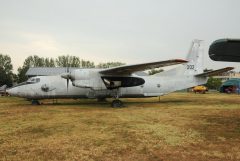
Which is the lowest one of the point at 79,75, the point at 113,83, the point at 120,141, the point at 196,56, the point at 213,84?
the point at 120,141

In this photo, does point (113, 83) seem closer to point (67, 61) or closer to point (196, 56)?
point (196, 56)

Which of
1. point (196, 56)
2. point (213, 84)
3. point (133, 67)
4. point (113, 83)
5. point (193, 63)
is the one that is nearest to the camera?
point (133, 67)

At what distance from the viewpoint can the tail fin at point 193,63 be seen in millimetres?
25359

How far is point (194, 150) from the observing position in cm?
761

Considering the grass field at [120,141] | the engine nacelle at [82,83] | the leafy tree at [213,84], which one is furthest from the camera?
→ the leafy tree at [213,84]

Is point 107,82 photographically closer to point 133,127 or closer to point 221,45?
point 133,127

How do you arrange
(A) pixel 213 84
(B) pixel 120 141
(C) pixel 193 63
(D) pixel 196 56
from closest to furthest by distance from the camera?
(B) pixel 120 141
(C) pixel 193 63
(D) pixel 196 56
(A) pixel 213 84

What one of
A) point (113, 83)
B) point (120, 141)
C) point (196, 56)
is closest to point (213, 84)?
point (196, 56)

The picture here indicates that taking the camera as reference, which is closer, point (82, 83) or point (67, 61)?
point (82, 83)

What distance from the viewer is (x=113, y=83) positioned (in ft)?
71.2

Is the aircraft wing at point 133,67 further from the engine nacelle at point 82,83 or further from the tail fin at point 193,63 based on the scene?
the tail fin at point 193,63

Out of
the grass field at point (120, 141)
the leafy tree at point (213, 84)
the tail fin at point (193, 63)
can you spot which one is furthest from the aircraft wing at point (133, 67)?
the leafy tree at point (213, 84)

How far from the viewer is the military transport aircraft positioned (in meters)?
20.8

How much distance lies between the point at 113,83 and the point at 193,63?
9.51m
